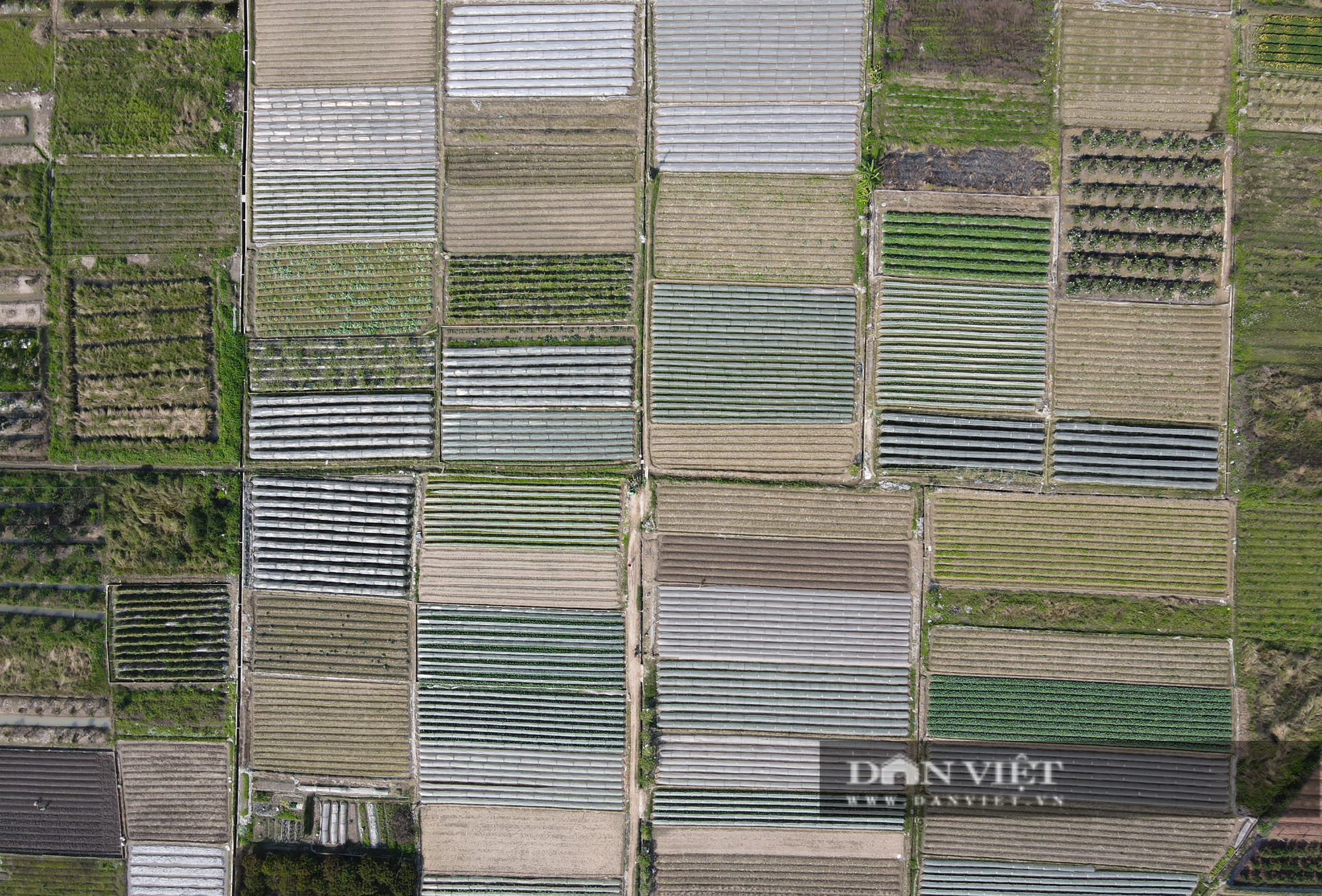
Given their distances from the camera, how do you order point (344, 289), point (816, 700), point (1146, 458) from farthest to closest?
point (344, 289) < point (816, 700) < point (1146, 458)

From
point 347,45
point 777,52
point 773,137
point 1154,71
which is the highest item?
point 347,45

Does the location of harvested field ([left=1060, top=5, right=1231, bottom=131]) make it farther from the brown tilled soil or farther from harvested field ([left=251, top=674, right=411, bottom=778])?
harvested field ([left=251, top=674, right=411, bottom=778])

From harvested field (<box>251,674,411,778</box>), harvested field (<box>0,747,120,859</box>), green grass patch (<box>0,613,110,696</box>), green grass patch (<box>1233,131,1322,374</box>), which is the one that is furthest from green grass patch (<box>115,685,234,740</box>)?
green grass patch (<box>1233,131,1322,374</box>)

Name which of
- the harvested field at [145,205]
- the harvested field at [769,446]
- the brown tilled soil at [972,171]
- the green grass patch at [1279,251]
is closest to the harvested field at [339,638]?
the harvested field at [769,446]

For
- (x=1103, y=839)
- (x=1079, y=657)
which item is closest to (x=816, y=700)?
(x=1079, y=657)

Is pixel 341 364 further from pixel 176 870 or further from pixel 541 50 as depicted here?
pixel 176 870

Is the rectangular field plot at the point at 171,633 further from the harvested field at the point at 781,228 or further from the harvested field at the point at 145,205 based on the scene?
the harvested field at the point at 781,228
